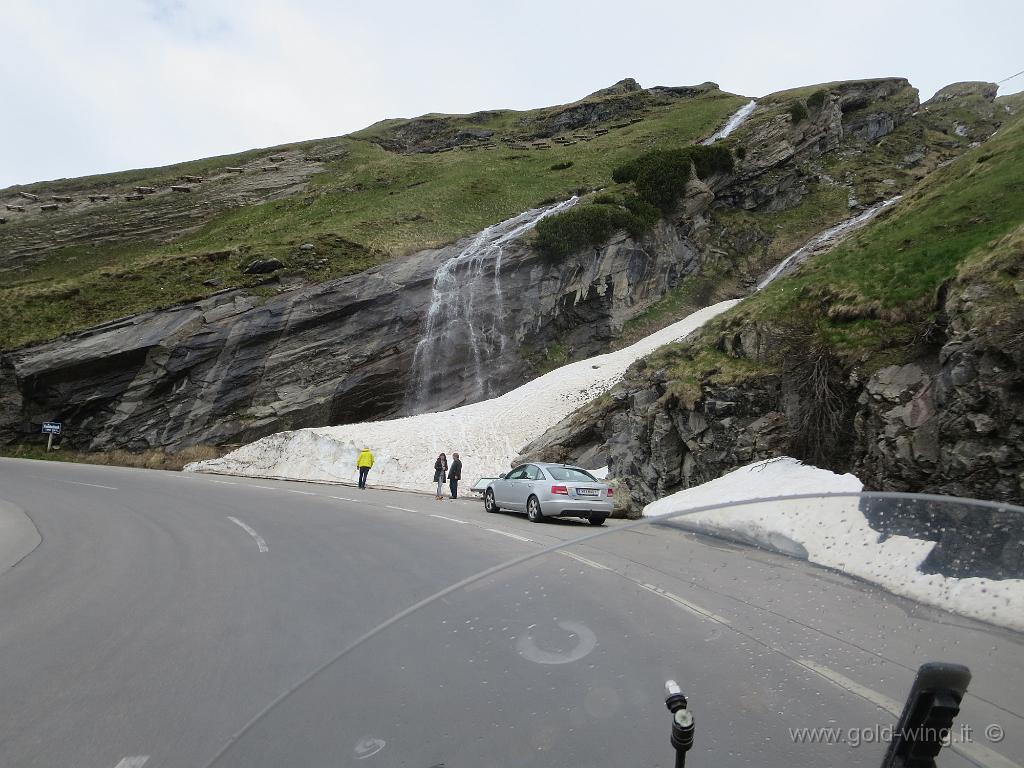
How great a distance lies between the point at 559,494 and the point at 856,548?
40.6 ft

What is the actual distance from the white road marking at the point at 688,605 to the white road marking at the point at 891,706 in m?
0.20

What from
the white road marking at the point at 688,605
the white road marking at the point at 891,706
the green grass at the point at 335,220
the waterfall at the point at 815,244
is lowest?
the white road marking at the point at 891,706

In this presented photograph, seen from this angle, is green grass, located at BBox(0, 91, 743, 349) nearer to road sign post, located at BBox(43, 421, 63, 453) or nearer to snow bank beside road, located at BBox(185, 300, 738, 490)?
road sign post, located at BBox(43, 421, 63, 453)

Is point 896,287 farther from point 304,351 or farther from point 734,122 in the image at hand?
point 734,122

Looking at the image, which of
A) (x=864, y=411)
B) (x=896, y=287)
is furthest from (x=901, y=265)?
(x=864, y=411)

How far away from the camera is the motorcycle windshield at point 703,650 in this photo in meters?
1.29

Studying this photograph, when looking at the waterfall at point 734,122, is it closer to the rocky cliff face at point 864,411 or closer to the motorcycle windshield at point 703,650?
the rocky cliff face at point 864,411

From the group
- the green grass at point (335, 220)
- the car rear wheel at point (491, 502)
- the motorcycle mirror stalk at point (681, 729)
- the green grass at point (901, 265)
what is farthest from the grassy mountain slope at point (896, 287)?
the green grass at point (335, 220)

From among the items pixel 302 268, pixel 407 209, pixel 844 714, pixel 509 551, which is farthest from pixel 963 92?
pixel 844 714

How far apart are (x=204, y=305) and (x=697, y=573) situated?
37.3 meters

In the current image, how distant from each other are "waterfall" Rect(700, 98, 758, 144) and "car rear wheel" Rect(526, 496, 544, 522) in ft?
154

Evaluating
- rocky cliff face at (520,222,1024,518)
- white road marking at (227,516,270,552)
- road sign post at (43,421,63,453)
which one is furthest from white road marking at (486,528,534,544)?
road sign post at (43,421,63,453)

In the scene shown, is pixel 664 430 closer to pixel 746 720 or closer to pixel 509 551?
pixel 509 551

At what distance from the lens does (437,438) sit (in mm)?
27312
